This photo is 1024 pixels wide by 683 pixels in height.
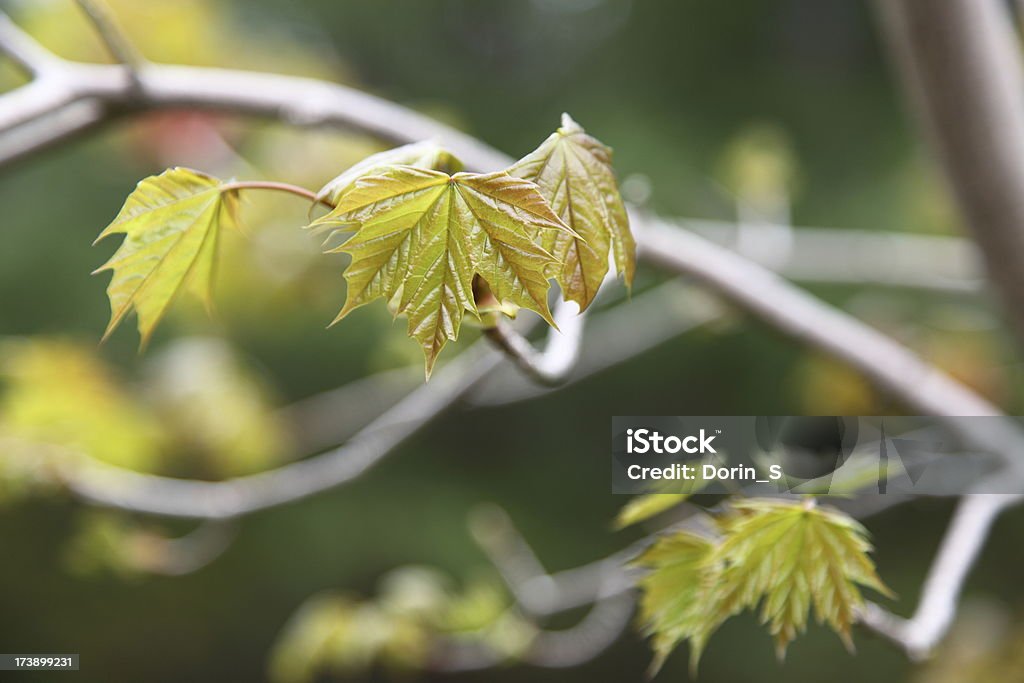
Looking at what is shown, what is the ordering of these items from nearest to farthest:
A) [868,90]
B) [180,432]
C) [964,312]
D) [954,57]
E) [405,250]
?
[405,250] → [954,57] → [180,432] → [964,312] → [868,90]

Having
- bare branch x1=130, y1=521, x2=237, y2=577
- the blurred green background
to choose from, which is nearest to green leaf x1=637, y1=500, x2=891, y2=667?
bare branch x1=130, y1=521, x2=237, y2=577

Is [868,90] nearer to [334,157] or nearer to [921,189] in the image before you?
[921,189]

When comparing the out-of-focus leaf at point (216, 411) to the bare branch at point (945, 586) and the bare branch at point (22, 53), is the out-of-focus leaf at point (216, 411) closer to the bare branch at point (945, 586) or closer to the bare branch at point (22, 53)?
the bare branch at point (22, 53)

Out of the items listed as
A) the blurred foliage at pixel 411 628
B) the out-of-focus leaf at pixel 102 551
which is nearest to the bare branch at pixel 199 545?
the out-of-focus leaf at pixel 102 551

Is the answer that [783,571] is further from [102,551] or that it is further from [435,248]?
[102,551]

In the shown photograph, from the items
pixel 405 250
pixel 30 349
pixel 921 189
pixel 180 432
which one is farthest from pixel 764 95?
pixel 405 250

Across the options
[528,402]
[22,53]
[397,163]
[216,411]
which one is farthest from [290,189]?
[528,402]
